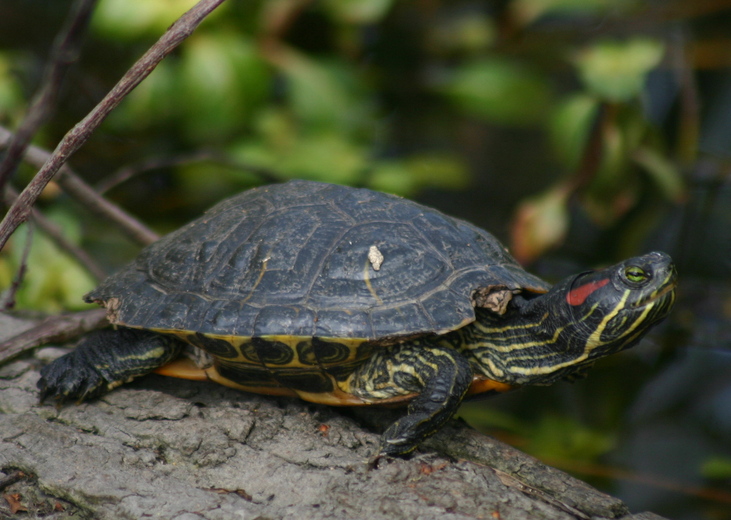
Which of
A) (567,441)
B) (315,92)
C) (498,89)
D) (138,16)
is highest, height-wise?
(138,16)

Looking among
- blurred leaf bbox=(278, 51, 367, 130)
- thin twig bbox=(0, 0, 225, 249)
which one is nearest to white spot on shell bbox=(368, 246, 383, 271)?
thin twig bbox=(0, 0, 225, 249)

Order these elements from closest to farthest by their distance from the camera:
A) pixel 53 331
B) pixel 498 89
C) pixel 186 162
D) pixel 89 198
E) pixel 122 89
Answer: pixel 122 89, pixel 53 331, pixel 89 198, pixel 186 162, pixel 498 89

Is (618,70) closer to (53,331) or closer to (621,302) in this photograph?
(621,302)

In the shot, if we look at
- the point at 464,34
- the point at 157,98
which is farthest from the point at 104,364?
the point at 464,34

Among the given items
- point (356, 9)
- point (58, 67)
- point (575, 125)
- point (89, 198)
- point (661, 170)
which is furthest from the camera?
point (356, 9)

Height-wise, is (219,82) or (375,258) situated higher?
(219,82)

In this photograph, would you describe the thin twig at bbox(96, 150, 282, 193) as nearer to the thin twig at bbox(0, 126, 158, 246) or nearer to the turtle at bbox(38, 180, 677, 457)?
the thin twig at bbox(0, 126, 158, 246)
